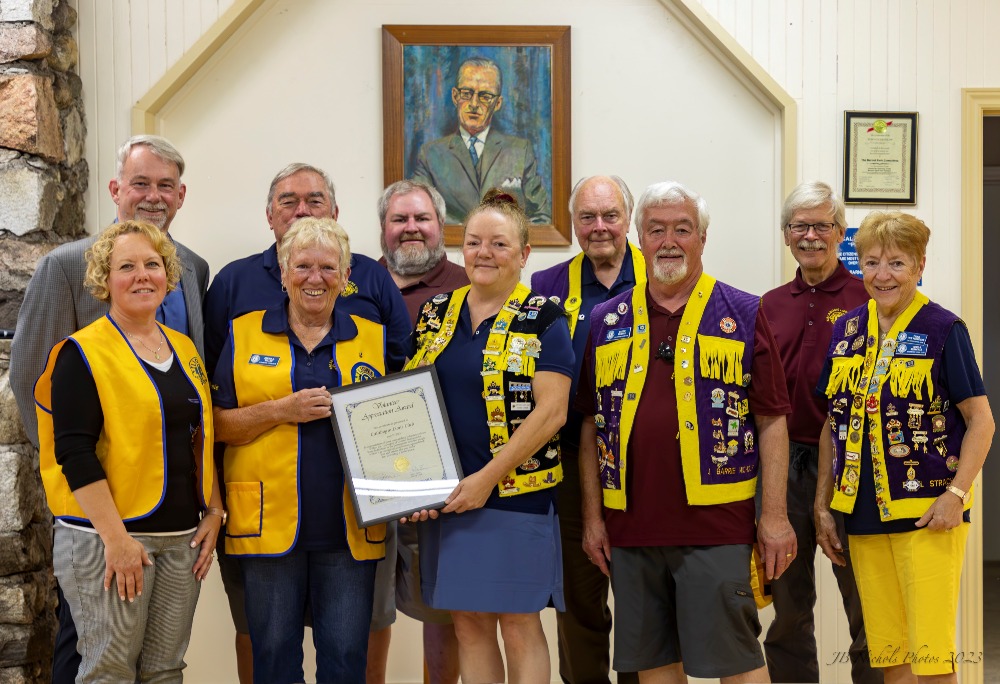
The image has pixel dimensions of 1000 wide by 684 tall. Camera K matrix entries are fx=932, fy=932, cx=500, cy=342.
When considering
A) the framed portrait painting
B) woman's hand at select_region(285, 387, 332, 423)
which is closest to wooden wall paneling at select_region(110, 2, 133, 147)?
the framed portrait painting

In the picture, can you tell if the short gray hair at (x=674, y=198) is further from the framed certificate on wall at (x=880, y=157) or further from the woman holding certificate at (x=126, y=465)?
the framed certificate on wall at (x=880, y=157)

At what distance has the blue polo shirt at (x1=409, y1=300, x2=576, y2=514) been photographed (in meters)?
2.43

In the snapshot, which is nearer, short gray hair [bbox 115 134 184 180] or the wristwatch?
the wristwatch

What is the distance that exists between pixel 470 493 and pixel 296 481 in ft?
1.55

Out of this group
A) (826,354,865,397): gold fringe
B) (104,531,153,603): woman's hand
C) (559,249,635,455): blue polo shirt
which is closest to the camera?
(104,531,153,603): woman's hand

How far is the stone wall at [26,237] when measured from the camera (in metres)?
3.09

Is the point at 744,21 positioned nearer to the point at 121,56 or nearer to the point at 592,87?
the point at 592,87

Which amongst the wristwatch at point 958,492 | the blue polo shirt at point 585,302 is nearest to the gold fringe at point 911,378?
the wristwatch at point 958,492

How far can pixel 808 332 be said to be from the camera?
312 cm

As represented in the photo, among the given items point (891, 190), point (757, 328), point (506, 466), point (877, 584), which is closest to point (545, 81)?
point (891, 190)

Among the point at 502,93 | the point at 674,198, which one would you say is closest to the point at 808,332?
the point at 674,198

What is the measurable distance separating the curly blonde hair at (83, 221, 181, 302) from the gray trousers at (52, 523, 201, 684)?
0.61m

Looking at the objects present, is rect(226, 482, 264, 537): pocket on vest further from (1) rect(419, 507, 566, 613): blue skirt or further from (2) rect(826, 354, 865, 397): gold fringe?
(2) rect(826, 354, 865, 397): gold fringe

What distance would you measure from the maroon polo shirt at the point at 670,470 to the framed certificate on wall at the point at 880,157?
1.68 meters
